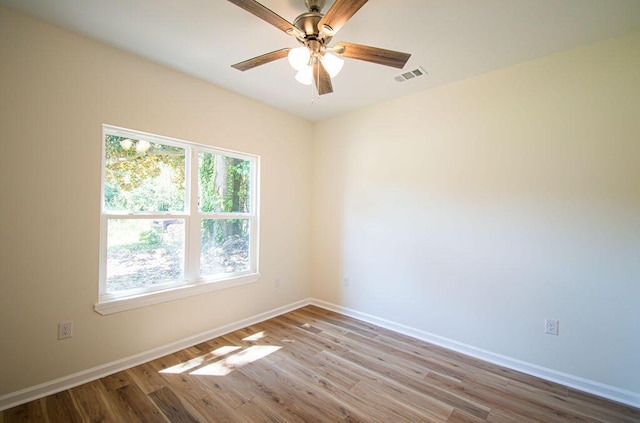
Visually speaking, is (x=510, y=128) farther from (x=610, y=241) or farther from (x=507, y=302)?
(x=507, y=302)

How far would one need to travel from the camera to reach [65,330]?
211 centimetres

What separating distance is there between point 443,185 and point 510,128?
77cm

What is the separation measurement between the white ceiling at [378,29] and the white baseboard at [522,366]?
265 cm

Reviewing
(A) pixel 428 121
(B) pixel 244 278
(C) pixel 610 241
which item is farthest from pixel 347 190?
(C) pixel 610 241

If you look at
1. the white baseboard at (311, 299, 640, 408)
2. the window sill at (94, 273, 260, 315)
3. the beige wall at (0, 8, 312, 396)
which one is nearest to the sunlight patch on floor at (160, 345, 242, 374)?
the beige wall at (0, 8, 312, 396)

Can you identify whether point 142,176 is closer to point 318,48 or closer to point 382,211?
point 318,48

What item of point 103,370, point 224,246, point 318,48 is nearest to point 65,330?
point 103,370

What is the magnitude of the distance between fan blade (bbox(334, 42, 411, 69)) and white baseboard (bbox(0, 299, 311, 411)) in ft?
9.50

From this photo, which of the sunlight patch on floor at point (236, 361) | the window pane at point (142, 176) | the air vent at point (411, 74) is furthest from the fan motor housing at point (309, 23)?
the sunlight patch on floor at point (236, 361)

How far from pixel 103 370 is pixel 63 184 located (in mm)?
1511

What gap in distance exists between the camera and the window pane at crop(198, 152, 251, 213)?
3.03m

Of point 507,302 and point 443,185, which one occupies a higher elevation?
point 443,185

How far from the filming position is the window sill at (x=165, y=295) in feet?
7.54

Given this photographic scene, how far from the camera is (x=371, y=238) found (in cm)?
→ 351
